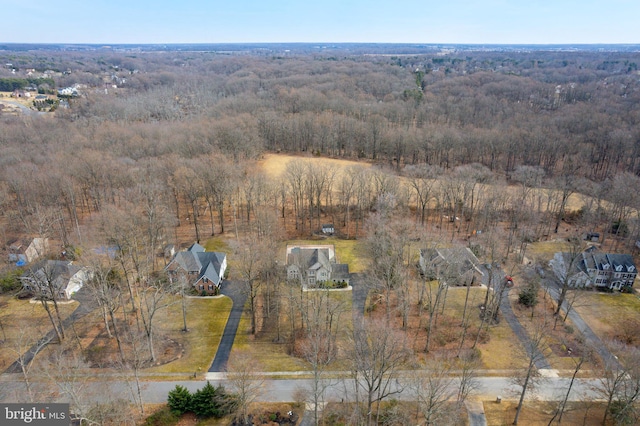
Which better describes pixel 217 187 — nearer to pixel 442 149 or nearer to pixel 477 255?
pixel 477 255

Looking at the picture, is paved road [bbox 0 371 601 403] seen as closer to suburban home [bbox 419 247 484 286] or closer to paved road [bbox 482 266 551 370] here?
paved road [bbox 482 266 551 370]

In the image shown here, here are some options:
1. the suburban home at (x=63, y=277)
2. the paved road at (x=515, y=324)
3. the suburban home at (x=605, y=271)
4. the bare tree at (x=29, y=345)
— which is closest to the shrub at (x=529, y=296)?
the paved road at (x=515, y=324)

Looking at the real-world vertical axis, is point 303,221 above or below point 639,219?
below

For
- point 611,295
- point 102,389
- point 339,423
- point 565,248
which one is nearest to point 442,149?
point 565,248

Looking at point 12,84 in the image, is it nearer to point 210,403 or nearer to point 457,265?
point 210,403

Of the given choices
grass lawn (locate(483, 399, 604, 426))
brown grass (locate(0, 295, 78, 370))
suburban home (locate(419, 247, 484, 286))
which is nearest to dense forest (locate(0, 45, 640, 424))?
suburban home (locate(419, 247, 484, 286))

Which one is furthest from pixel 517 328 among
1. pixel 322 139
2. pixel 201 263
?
pixel 322 139
